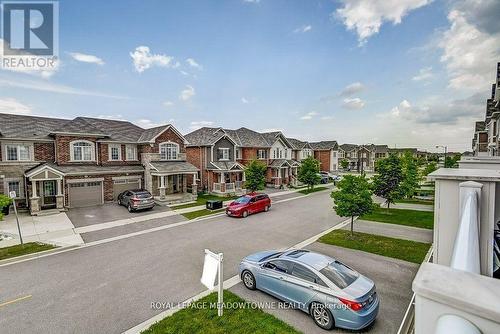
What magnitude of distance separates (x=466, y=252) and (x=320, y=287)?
18.4 ft

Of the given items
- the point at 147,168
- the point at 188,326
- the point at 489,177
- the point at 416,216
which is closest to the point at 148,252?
the point at 188,326

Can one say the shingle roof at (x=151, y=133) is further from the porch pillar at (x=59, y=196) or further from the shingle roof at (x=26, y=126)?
the porch pillar at (x=59, y=196)

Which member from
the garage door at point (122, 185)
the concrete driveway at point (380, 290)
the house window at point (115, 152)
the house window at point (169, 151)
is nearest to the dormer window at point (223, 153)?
the house window at point (169, 151)

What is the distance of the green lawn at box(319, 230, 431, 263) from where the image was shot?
1180 cm

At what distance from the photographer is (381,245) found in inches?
515

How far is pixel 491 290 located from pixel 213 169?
28.9m

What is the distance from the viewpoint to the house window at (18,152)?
67.8ft

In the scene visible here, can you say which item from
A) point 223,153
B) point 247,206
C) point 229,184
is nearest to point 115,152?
point 223,153

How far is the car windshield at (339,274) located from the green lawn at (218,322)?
1661mm

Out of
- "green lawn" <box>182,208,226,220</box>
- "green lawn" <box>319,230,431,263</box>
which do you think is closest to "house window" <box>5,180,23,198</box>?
"green lawn" <box>182,208,226,220</box>

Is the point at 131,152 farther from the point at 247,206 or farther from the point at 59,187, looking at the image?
the point at 247,206

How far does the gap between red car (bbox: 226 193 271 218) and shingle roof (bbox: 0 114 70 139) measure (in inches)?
695

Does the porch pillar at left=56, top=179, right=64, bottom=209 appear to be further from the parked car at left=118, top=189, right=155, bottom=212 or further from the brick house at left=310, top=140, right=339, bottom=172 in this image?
the brick house at left=310, top=140, right=339, bottom=172

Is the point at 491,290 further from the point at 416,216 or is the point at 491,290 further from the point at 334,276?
the point at 416,216
